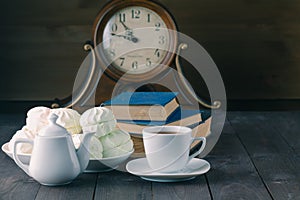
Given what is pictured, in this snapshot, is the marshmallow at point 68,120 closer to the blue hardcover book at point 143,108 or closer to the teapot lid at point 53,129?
the teapot lid at point 53,129

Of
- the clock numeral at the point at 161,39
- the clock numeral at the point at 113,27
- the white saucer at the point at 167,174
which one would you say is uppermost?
the clock numeral at the point at 113,27

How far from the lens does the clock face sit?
2.14m

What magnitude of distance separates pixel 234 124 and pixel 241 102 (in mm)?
773

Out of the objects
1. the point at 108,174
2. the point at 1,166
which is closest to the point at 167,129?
the point at 108,174

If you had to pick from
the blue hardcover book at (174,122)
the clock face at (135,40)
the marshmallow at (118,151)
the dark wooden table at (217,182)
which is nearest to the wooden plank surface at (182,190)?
the dark wooden table at (217,182)

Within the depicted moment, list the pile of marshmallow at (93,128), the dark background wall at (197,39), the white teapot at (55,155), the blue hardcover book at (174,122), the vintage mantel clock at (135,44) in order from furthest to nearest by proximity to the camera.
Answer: the dark background wall at (197,39), the vintage mantel clock at (135,44), the blue hardcover book at (174,122), the pile of marshmallow at (93,128), the white teapot at (55,155)

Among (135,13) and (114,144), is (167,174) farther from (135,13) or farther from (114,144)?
(135,13)

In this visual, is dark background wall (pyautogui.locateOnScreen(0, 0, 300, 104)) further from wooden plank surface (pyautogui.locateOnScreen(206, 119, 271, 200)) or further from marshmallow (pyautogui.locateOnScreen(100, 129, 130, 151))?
marshmallow (pyautogui.locateOnScreen(100, 129, 130, 151))

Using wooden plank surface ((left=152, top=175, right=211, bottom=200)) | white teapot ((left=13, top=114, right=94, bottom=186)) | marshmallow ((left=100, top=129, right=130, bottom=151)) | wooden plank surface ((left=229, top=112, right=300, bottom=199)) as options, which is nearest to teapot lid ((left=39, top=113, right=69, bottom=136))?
white teapot ((left=13, top=114, right=94, bottom=186))

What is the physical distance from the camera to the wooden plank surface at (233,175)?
1295mm

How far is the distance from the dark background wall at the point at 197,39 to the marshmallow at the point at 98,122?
1.47 meters

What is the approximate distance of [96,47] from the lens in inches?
83.0

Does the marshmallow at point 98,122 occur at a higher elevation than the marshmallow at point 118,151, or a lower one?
higher

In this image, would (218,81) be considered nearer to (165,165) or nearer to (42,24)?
(42,24)
